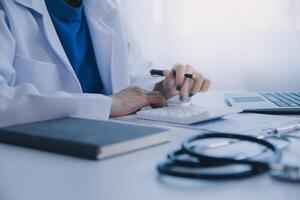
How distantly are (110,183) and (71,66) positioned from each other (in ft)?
2.62

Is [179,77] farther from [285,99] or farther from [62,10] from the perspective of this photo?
[62,10]

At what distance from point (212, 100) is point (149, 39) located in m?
0.67

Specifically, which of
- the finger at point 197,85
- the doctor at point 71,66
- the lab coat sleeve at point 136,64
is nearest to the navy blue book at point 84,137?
the doctor at point 71,66

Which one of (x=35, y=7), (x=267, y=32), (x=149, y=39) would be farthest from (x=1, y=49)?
(x=267, y=32)

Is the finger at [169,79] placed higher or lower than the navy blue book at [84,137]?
lower

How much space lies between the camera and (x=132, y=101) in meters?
1.09

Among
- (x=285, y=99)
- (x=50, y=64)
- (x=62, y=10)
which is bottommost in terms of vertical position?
(x=285, y=99)

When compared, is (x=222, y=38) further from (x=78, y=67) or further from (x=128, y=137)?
(x=128, y=137)

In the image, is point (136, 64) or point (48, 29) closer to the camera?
point (48, 29)

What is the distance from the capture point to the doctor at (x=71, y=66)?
0.85m

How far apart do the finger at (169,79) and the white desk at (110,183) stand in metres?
0.64

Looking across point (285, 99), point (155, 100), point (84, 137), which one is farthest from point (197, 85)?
point (84, 137)

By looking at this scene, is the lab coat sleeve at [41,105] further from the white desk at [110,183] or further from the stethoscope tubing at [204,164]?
the stethoscope tubing at [204,164]

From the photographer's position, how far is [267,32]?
1.78m
